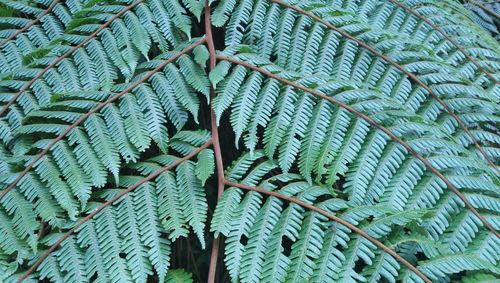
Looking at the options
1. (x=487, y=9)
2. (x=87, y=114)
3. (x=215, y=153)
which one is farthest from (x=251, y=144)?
(x=487, y=9)

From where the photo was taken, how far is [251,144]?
3.82 ft

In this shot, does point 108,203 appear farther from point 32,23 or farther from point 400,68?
point 400,68

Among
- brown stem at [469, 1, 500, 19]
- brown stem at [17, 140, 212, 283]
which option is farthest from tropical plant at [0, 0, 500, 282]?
brown stem at [469, 1, 500, 19]

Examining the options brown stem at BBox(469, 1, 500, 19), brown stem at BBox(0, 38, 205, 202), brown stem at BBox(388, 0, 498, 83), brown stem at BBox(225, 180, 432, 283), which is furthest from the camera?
brown stem at BBox(469, 1, 500, 19)

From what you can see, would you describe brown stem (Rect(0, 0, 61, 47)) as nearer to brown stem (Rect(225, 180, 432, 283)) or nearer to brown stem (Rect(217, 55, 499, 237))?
brown stem (Rect(217, 55, 499, 237))

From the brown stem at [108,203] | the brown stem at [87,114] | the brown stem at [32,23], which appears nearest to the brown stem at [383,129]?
the brown stem at [87,114]

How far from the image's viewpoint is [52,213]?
1103 mm

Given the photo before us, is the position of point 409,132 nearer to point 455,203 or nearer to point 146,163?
point 455,203

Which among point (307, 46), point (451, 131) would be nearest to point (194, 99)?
point (307, 46)

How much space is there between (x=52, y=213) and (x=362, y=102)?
0.74m

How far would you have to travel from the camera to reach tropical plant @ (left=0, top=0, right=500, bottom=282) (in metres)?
1.04

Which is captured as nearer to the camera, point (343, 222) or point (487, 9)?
point (343, 222)

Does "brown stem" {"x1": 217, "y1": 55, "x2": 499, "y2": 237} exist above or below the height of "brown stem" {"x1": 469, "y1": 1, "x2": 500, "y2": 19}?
below

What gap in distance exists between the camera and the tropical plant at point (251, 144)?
104cm
